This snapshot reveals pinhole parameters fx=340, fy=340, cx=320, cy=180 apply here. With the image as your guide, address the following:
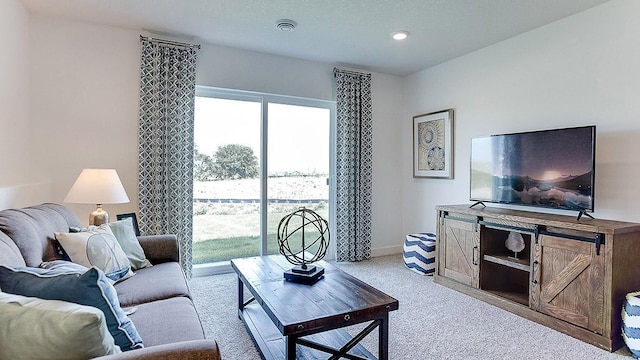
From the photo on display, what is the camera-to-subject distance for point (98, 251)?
205cm

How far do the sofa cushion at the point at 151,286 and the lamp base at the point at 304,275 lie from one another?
0.63m

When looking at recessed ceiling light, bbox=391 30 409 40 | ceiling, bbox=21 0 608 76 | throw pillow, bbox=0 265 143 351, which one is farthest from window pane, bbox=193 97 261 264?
throw pillow, bbox=0 265 143 351

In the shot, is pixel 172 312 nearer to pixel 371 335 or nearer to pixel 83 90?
pixel 371 335

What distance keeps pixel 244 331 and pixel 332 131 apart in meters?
2.76

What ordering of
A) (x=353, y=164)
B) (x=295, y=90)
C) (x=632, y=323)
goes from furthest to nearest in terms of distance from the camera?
(x=353, y=164) → (x=295, y=90) → (x=632, y=323)

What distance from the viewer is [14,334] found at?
95 cm

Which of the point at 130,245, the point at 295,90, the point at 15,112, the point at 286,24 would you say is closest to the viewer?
the point at 130,245

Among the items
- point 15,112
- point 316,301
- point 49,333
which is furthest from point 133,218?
point 49,333

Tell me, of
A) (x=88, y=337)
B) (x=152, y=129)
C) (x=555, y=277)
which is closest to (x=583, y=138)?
(x=555, y=277)

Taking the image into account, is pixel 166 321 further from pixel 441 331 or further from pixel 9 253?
pixel 441 331

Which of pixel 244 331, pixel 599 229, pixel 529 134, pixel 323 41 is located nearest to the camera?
pixel 599 229

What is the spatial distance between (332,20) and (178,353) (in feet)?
9.36

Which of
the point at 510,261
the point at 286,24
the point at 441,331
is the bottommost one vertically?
the point at 441,331

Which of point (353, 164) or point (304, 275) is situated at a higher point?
point (353, 164)
